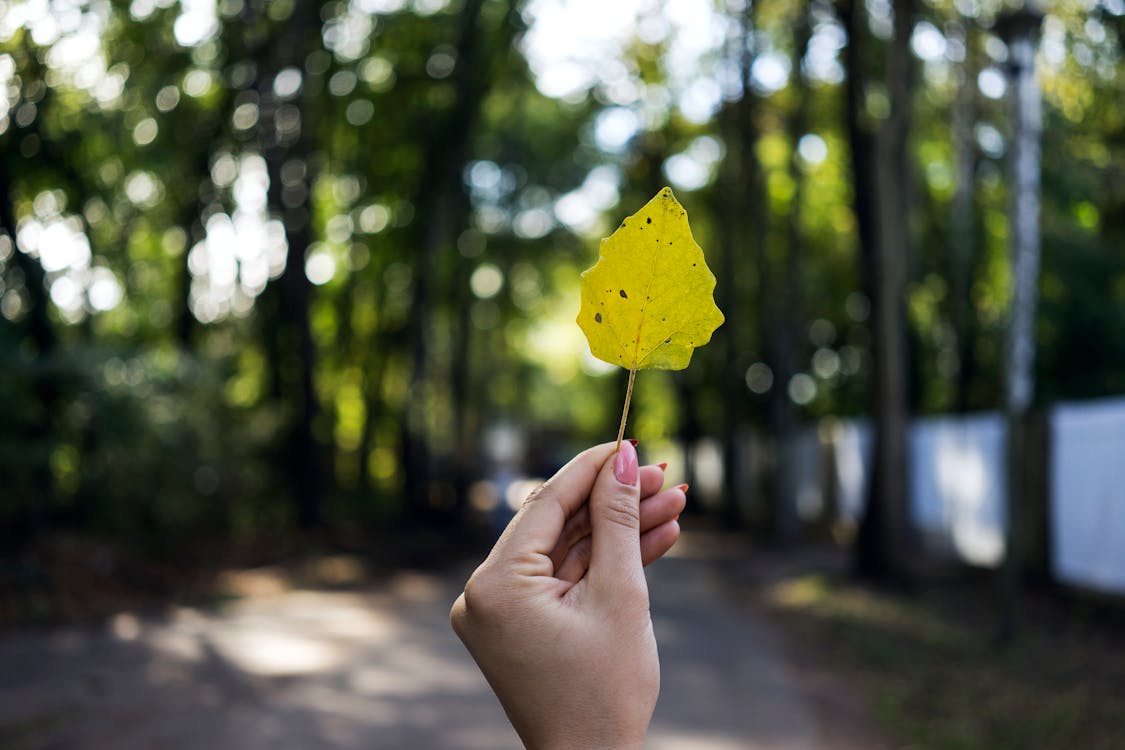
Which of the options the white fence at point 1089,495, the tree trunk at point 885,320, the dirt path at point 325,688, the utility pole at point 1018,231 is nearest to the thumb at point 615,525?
the dirt path at point 325,688

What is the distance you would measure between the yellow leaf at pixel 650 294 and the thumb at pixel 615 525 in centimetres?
6

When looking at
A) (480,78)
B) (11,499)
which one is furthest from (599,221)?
(11,499)

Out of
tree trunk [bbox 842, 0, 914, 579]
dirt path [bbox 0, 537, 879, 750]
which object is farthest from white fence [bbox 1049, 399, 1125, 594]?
→ dirt path [bbox 0, 537, 879, 750]

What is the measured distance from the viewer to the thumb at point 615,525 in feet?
4.89

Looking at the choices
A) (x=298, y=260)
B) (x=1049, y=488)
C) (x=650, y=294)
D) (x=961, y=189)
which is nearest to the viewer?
(x=650, y=294)

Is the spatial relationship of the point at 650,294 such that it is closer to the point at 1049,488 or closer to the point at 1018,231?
the point at 1018,231

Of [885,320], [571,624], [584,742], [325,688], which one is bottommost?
[325,688]

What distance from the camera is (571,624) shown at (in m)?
1.47

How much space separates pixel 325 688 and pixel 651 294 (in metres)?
9.60

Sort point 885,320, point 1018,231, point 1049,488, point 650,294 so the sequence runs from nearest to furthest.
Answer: point 650,294 < point 1018,231 < point 1049,488 < point 885,320

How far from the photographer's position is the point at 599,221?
1366 inches

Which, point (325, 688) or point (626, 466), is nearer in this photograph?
point (626, 466)

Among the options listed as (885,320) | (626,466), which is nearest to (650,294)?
(626,466)

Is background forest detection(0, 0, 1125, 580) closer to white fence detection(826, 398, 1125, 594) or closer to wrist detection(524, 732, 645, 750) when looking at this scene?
white fence detection(826, 398, 1125, 594)
